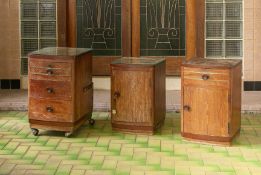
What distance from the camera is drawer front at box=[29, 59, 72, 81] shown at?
5867mm

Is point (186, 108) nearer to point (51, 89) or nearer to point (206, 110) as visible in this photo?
point (206, 110)

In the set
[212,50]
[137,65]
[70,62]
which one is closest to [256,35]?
[212,50]

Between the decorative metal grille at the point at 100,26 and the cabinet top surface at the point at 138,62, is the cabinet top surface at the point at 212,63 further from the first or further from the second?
the decorative metal grille at the point at 100,26

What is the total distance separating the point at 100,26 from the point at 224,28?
1.53 metres

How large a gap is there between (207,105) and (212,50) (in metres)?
2.29

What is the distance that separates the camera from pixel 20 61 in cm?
799

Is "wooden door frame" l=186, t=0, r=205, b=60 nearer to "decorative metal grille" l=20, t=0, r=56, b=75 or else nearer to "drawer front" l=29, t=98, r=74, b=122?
"decorative metal grille" l=20, t=0, r=56, b=75

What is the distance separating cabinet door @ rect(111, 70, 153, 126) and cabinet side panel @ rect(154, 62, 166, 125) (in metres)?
0.09

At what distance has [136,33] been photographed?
25.9 feet

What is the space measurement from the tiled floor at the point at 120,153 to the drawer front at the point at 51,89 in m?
0.40

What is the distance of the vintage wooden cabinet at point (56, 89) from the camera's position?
19.3 feet

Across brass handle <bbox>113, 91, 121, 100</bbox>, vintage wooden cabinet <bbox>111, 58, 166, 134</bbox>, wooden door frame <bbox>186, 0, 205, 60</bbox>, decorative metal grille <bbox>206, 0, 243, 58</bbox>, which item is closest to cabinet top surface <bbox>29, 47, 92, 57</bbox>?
vintage wooden cabinet <bbox>111, 58, 166, 134</bbox>

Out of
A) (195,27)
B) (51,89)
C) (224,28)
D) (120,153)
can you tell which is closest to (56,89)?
(51,89)

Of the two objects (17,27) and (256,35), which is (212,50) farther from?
(17,27)
